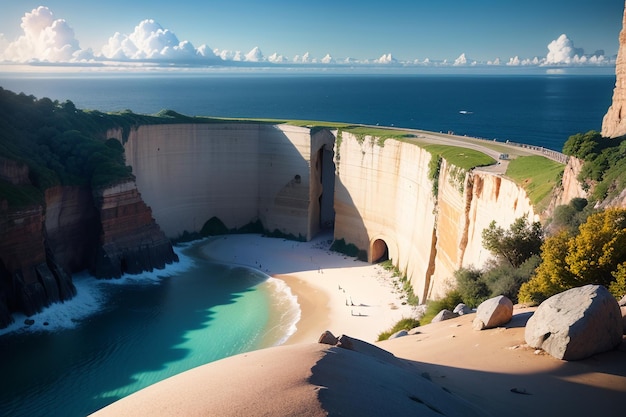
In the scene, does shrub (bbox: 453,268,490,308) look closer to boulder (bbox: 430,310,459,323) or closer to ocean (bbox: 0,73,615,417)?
boulder (bbox: 430,310,459,323)

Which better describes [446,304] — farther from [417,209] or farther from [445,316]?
[417,209]

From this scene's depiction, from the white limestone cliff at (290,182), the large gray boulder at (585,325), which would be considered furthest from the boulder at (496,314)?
the white limestone cliff at (290,182)

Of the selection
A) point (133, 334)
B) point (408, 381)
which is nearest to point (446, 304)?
point (408, 381)

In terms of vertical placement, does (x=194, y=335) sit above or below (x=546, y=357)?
below

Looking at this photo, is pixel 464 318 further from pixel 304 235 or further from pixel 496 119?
pixel 496 119

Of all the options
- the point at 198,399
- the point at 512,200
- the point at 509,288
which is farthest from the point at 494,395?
the point at 512,200

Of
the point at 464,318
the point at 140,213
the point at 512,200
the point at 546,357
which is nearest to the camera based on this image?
the point at 546,357
